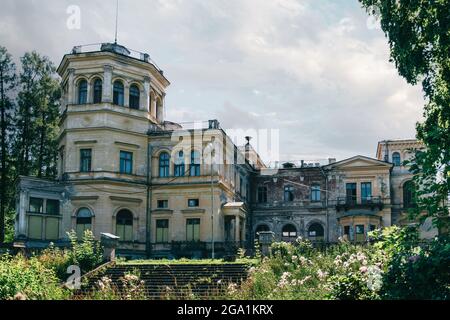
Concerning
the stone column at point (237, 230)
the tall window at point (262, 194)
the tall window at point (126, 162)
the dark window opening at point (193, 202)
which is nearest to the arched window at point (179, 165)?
the dark window opening at point (193, 202)

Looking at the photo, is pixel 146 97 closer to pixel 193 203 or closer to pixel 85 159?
pixel 85 159

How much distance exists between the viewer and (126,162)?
41.5m

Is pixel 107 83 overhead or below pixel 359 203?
overhead

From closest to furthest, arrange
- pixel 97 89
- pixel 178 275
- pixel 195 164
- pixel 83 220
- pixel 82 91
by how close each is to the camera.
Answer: pixel 178 275, pixel 83 220, pixel 97 89, pixel 195 164, pixel 82 91

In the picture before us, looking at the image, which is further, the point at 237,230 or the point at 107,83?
the point at 237,230

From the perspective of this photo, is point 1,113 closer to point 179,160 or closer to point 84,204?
point 84,204

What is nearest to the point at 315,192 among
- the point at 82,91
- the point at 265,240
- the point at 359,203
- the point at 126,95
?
the point at 359,203

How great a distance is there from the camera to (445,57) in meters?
19.6

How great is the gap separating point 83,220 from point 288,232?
19.3m

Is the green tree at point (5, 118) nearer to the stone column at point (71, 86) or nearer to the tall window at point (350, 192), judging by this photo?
the stone column at point (71, 86)

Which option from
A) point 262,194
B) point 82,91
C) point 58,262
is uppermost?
point 82,91

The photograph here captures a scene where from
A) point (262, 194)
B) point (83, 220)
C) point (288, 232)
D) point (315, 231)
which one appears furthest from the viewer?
point (262, 194)

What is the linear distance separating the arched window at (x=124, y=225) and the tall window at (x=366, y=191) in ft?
66.6
